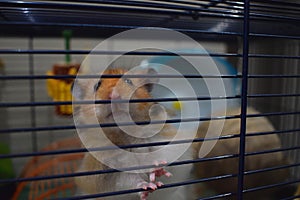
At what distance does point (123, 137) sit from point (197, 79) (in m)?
0.35

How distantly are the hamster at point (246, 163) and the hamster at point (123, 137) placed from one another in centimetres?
13

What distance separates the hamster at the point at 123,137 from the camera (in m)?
0.61

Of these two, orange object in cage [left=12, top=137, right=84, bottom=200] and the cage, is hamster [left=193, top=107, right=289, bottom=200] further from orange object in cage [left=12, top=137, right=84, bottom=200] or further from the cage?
orange object in cage [left=12, top=137, right=84, bottom=200]

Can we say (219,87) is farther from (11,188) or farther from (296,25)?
(11,188)

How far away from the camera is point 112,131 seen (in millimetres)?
646

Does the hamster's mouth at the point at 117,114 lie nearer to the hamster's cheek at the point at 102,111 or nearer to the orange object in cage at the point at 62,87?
the hamster's cheek at the point at 102,111

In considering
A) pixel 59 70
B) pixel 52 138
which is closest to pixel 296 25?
pixel 59 70

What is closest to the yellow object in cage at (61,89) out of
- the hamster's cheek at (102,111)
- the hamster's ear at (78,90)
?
the hamster's ear at (78,90)

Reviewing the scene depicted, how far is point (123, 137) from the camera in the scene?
652 millimetres

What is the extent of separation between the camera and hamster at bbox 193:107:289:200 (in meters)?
0.80

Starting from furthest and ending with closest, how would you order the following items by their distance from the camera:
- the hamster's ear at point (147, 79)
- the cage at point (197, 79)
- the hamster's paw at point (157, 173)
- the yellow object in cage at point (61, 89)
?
the yellow object in cage at point (61, 89)
the hamster's ear at point (147, 79)
the hamster's paw at point (157, 173)
the cage at point (197, 79)

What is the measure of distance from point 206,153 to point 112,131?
0.88 feet

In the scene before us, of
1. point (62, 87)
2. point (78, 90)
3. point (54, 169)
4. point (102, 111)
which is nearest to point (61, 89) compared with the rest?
point (62, 87)

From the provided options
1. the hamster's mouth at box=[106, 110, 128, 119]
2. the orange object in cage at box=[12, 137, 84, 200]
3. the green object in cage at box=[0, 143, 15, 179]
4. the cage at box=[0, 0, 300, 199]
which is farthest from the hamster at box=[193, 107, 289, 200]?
the green object in cage at box=[0, 143, 15, 179]
